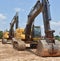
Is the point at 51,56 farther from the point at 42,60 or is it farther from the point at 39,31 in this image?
the point at 39,31

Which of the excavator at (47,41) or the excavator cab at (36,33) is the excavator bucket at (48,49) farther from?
the excavator cab at (36,33)

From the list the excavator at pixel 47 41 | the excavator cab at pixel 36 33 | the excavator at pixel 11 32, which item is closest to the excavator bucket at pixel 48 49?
the excavator at pixel 47 41

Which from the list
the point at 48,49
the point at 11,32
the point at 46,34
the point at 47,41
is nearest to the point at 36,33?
the point at 46,34

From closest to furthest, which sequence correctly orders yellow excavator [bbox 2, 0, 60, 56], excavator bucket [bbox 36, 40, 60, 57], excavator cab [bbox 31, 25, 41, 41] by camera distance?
excavator bucket [bbox 36, 40, 60, 57]
yellow excavator [bbox 2, 0, 60, 56]
excavator cab [bbox 31, 25, 41, 41]

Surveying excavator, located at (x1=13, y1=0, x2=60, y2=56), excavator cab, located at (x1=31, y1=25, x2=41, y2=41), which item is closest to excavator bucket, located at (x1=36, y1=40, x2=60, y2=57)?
excavator, located at (x1=13, y1=0, x2=60, y2=56)

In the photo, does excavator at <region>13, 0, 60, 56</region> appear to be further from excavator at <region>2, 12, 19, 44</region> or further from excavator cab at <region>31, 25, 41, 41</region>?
excavator at <region>2, 12, 19, 44</region>

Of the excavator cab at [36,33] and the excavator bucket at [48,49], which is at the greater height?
the excavator cab at [36,33]

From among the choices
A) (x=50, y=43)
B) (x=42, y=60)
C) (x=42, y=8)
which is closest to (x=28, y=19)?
(x=42, y=8)

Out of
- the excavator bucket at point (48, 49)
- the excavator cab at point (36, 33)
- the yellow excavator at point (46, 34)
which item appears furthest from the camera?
the excavator cab at point (36, 33)

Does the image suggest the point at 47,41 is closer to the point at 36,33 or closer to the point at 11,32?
the point at 36,33

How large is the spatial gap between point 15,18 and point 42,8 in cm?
1447

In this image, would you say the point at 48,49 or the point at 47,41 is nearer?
the point at 48,49

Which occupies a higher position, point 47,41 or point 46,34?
point 46,34

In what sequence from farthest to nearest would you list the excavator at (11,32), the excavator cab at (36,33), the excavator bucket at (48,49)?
the excavator at (11,32), the excavator cab at (36,33), the excavator bucket at (48,49)
